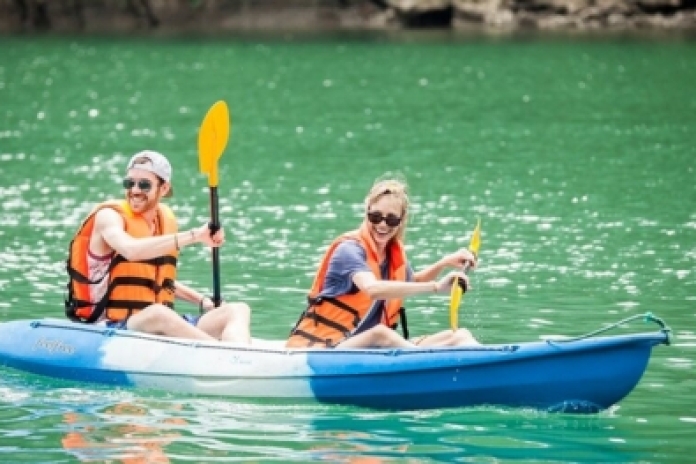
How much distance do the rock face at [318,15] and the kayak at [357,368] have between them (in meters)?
41.6

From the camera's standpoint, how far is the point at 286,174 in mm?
21094

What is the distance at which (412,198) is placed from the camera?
1880 centimetres

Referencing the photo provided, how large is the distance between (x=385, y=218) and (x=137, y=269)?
1579mm

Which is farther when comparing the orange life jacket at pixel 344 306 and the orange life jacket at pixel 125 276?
the orange life jacket at pixel 125 276

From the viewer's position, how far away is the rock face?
5138 centimetres

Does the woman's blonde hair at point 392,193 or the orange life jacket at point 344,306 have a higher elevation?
the woman's blonde hair at point 392,193

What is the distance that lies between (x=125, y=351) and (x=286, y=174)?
11.2 m

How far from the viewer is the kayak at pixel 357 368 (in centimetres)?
888

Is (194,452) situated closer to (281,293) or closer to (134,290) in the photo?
(134,290)

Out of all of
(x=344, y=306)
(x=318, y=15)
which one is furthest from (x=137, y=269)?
(x=318, y=15)

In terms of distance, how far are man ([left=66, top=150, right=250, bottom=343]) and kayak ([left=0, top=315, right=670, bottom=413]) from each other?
122mm

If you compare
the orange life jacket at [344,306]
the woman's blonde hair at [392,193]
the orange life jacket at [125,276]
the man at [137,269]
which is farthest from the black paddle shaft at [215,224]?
the woman's blonde hair at [392,193]

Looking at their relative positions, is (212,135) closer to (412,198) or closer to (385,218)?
(385,218)

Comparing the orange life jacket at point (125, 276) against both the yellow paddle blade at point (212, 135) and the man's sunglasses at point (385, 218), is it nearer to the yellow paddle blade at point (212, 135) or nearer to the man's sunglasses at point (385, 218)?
the yellow paddle blade at point (212, 135)
